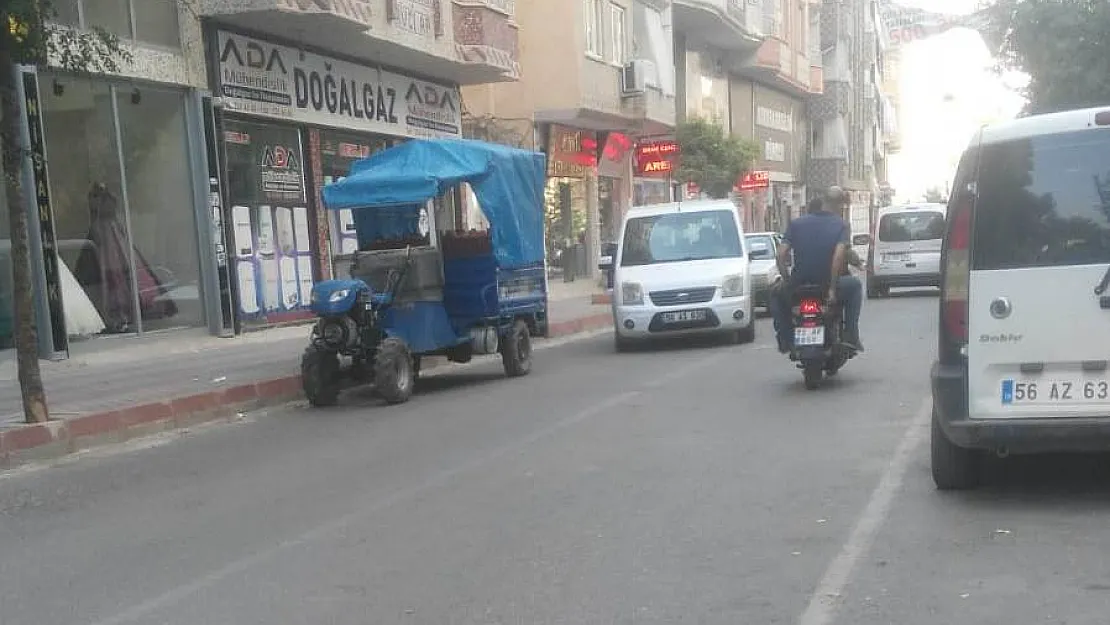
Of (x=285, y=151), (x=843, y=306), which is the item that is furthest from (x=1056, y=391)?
(x=285, y=151)

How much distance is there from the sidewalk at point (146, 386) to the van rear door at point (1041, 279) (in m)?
7.55

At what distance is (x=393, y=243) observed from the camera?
1433 cm

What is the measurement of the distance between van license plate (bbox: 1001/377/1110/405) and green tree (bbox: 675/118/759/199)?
30.6 m

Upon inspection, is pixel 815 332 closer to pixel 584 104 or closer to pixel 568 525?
pixel 568 525

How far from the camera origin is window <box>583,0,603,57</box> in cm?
2958

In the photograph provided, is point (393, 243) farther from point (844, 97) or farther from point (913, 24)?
point (913, 24)

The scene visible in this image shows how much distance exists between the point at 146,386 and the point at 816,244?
23.6ft

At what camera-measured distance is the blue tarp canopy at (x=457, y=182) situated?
43.5ft

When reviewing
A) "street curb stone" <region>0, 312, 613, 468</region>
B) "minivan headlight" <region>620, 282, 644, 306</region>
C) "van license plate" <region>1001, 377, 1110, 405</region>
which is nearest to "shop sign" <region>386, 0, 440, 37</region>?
"minivan headlight" <region>620, 282, 644, 306</region>

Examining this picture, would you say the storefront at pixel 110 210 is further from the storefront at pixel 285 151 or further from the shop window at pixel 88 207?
the storefront at pixel 285 151

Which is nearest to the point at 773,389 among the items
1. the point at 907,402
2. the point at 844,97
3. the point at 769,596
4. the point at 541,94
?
the point at 907,402

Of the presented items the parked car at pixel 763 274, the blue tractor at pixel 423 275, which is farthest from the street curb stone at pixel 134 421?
the parked car at pixel 763 274

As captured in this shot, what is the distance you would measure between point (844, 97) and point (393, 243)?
5858cm

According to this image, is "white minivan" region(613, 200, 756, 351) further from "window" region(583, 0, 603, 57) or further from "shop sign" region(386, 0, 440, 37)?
"window" region(583, 0, 603, 57)
